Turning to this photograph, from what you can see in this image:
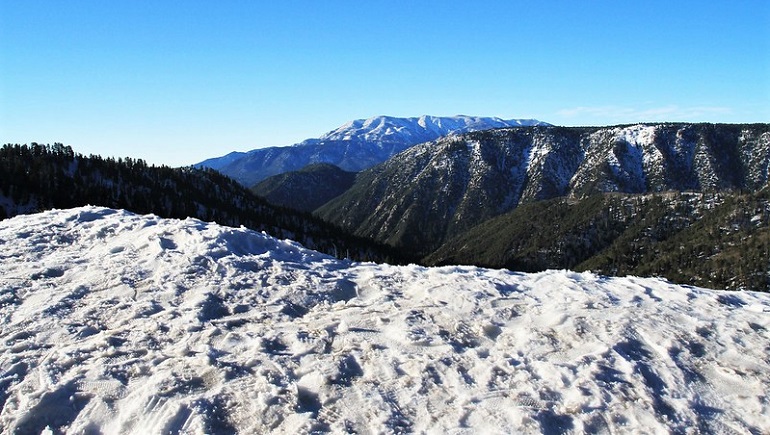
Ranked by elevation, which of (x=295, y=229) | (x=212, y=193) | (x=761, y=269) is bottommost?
(x=761, y=269)

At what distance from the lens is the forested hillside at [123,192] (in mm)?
126000

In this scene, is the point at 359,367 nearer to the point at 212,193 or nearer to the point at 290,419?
the point at 290,419

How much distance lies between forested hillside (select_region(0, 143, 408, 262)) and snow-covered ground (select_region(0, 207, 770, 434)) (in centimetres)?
11688

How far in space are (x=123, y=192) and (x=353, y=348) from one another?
169 metres

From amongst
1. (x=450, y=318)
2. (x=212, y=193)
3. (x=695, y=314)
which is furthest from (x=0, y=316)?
(x=212, y=193)

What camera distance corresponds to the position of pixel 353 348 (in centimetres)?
1036

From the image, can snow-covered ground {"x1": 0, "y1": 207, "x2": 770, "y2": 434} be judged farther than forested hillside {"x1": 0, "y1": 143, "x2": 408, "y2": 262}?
No

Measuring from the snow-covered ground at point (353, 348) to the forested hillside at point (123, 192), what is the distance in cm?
11688

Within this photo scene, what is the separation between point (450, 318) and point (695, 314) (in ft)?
20.4

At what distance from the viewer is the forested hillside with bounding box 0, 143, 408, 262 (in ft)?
413

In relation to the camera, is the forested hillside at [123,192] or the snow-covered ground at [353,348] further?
the forested hillside at [123,192]

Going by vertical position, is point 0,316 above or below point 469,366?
above

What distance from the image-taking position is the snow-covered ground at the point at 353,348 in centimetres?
823

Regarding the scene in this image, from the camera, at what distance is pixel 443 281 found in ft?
47.0
